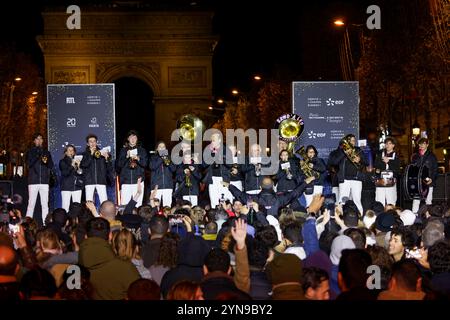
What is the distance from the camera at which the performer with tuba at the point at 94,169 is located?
1880 cm

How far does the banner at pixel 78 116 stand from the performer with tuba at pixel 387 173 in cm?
620

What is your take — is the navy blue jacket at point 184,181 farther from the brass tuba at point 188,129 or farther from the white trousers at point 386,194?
the white trousers at point 386,194

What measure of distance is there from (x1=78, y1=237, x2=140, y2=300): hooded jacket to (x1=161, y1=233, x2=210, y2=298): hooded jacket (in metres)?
0.32

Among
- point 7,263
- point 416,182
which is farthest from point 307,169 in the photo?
point 7,263

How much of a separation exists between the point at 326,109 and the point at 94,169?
236 inches

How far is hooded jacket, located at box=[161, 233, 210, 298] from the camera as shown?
8617mm

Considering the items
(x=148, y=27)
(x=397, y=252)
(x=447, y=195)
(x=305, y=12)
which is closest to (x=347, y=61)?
(x=305, y=12)

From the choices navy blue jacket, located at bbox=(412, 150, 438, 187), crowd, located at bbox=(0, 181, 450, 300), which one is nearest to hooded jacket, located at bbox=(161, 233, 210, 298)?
crowd, located at bbox=(0, 181, 450, 300)

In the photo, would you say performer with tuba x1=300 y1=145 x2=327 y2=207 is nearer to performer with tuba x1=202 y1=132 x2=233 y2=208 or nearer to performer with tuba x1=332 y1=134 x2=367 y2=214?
performer with tuba x1=332 y1=134 x2=367 y2=214

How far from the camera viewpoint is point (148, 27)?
5725 cm

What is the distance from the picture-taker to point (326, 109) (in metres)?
21.6

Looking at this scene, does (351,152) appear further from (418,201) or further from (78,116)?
(78,116)
